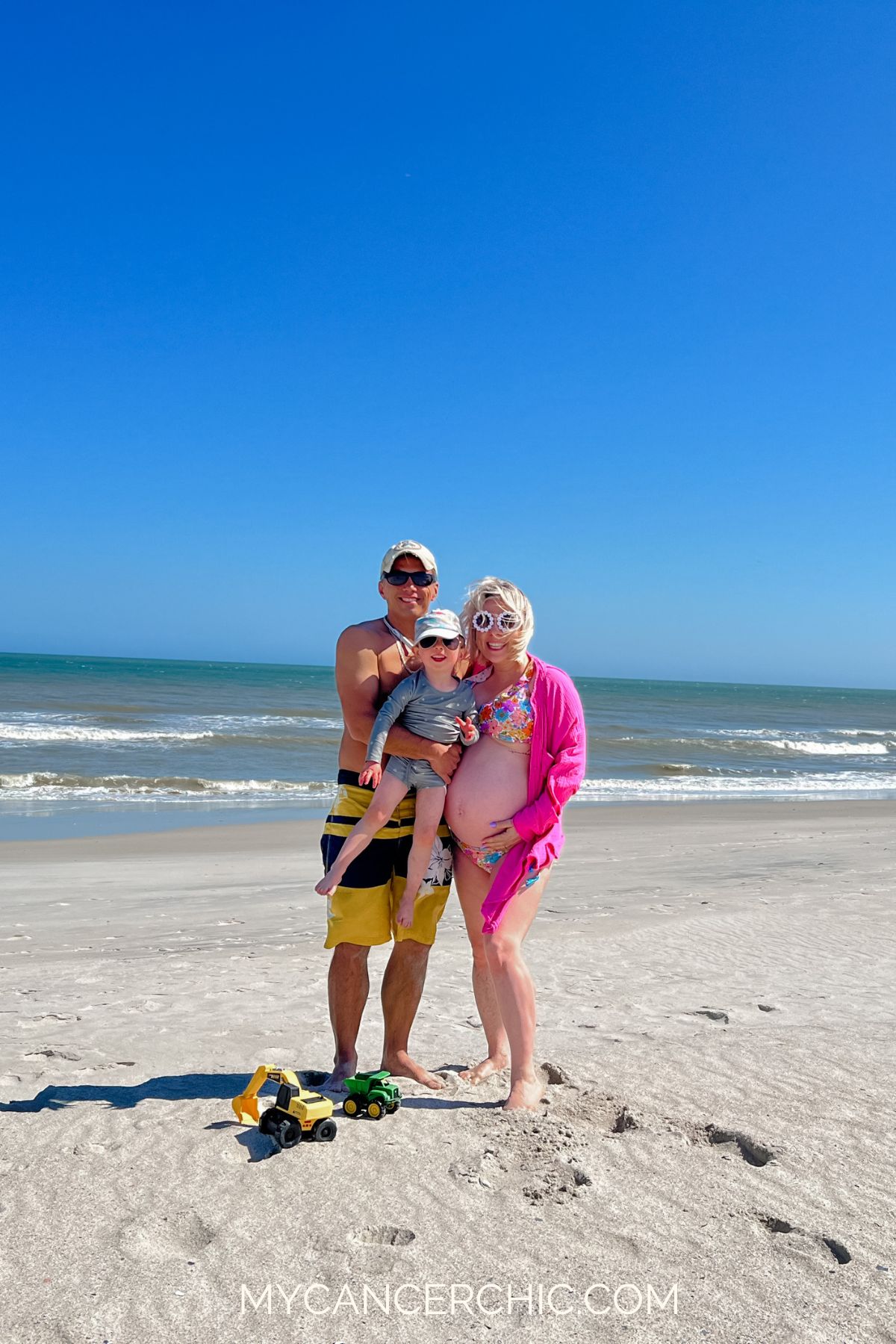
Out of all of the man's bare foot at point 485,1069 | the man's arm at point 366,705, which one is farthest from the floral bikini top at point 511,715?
the man's bare foot at point 485,1069

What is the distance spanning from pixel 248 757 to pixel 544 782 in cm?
1911

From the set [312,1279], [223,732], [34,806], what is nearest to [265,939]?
[312,1279]

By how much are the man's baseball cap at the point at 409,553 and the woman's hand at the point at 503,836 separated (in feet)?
3.86

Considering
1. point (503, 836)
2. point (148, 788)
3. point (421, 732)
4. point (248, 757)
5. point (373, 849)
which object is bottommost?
point (148, 788)

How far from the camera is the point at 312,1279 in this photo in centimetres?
272

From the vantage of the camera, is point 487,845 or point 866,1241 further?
point 487,845

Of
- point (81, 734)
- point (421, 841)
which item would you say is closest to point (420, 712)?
point (421, 841)

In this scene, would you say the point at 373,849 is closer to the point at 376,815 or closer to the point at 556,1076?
the point at 376,815

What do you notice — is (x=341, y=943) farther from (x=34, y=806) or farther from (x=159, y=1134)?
(x=34, y=806)

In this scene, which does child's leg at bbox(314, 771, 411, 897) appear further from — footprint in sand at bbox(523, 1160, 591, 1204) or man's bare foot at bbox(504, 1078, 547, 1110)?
footprint in sand at bbox(523, 1160, 591, 1204)

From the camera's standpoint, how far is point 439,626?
3.92 metres

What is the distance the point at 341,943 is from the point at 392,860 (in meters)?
0.42

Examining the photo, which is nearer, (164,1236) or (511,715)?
(164,1236)

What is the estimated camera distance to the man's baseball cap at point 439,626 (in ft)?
12.8
